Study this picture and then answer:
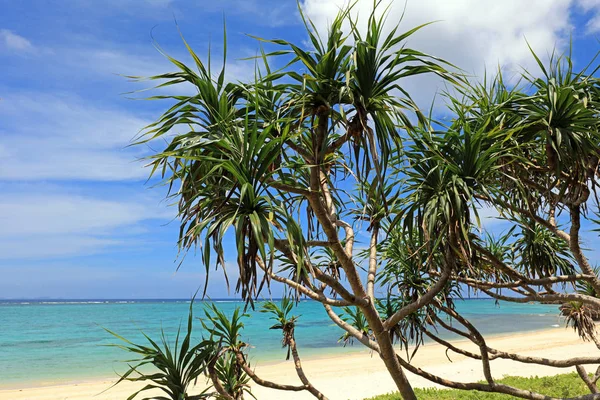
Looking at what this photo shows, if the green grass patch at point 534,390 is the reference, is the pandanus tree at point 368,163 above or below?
above

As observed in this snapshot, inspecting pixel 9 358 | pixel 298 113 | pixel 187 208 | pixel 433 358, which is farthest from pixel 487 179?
pixel 9 358

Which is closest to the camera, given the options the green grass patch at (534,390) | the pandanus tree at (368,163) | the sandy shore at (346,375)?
the pandanus tree at (368,163)

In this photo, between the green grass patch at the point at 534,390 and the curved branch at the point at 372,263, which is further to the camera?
the green grass patch at the point at 534,390

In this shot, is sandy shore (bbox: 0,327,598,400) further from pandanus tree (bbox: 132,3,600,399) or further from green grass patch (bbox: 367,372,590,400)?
pandanus tree (bbox: 132,3,600,399)

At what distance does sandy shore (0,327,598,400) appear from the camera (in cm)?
1251

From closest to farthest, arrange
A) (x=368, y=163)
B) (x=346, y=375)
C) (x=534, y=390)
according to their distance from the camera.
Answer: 1. (x=368, y=163)
2. (x=534, y=390)
3. (x=346, y=375)

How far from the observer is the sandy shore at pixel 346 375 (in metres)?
12.5

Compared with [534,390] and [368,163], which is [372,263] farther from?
[534,390]

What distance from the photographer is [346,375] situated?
15.8 metres

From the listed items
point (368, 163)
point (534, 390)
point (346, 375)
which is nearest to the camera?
point (368, 163)

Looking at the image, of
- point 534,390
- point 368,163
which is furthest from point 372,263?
point 534,390

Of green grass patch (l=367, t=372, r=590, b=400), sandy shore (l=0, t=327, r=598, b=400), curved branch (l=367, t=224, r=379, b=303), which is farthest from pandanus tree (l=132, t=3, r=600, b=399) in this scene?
sandy shore (l=0, t=327, r=598, b=400)

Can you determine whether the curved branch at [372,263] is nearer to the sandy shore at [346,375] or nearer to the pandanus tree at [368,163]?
the pandanus tree at [368,163]

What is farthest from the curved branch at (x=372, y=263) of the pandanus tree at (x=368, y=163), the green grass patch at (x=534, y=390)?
the green grass patch at (x=534, y=390)
